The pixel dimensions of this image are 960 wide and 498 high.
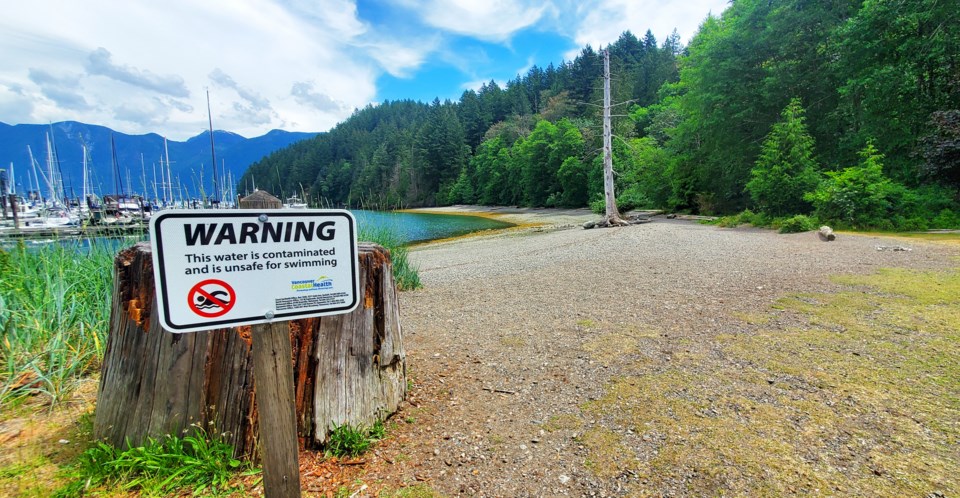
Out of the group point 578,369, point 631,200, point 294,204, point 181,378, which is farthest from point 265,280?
point 631,200

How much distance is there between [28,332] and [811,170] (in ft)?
60.4

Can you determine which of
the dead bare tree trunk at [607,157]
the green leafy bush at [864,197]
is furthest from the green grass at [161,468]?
the dead bare tree trunk at [607,157]

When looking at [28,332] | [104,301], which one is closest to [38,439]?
[28,332]

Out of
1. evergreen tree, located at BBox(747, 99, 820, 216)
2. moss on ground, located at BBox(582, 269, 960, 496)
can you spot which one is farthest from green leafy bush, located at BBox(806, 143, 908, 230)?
moss on ground, located at BBox(582, 269, 960, 496)

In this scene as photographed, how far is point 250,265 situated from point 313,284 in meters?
0.20

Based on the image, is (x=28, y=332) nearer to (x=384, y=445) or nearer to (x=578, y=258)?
(x=384, y=445)

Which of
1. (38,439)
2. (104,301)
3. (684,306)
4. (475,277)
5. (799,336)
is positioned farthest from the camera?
(475,277)

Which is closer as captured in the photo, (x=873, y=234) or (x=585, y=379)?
(x=585, y=379)

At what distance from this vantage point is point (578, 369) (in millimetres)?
3270

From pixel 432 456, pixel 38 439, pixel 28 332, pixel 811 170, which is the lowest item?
pixel 432 456

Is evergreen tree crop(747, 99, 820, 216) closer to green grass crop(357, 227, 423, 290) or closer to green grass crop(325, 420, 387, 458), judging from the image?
green grass crop(357, 227, 423, 290)

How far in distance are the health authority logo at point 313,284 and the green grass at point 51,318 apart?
2.24 meters

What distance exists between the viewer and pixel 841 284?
553 centimetres

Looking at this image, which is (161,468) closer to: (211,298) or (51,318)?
(211,298)
